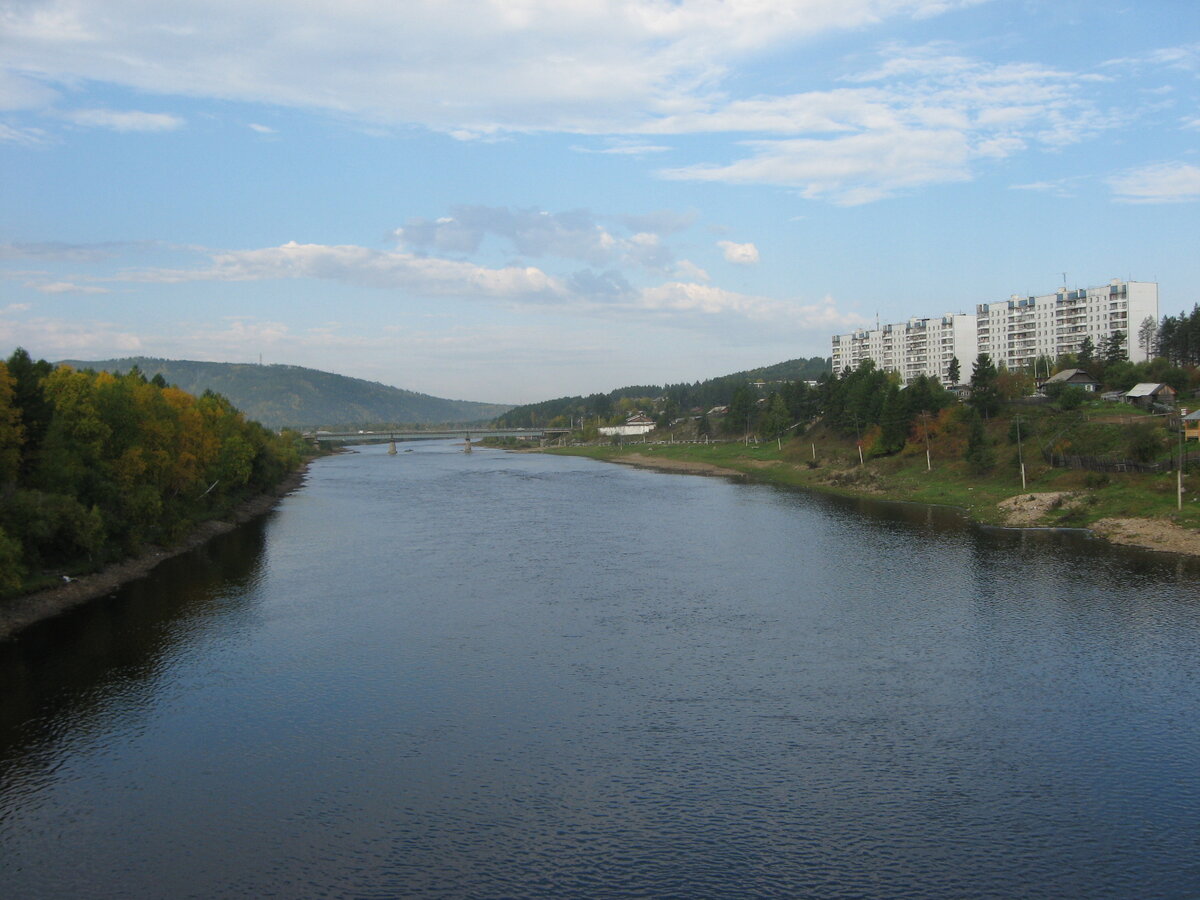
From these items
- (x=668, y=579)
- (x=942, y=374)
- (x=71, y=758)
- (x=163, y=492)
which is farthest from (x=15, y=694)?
(x=942, y=374)

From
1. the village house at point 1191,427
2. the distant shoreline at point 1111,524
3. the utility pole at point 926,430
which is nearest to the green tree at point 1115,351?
the utility pole at point 926,430

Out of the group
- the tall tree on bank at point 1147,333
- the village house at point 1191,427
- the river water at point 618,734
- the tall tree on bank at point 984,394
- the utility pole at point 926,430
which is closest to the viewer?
the river water at point 618,734

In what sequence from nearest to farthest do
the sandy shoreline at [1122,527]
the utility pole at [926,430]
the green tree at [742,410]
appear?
the sandy shoreline at [1122,527], the utility pole at [926,430], the green tree at [742,410]

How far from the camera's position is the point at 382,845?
1516cm

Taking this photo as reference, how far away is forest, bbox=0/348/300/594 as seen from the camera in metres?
31.3

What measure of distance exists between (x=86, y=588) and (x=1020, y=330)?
110485 mm

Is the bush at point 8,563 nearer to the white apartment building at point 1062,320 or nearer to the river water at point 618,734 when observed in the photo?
the river water at point 618,734

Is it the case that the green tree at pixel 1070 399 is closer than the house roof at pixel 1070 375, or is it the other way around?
the green tree at pixel 1070 399

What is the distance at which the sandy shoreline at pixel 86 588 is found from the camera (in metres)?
28.7

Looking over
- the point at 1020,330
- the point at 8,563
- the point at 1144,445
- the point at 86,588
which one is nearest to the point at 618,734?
the point at 8,563

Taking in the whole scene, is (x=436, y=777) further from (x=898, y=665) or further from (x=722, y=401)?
(x=722, y=401)

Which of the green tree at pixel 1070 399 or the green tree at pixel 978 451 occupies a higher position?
the green tree at pixel 1070 399

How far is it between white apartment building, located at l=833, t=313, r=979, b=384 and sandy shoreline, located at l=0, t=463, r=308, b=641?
94.9m

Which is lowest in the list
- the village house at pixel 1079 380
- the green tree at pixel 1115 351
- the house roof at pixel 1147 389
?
the house roof at pixel 1147 389
